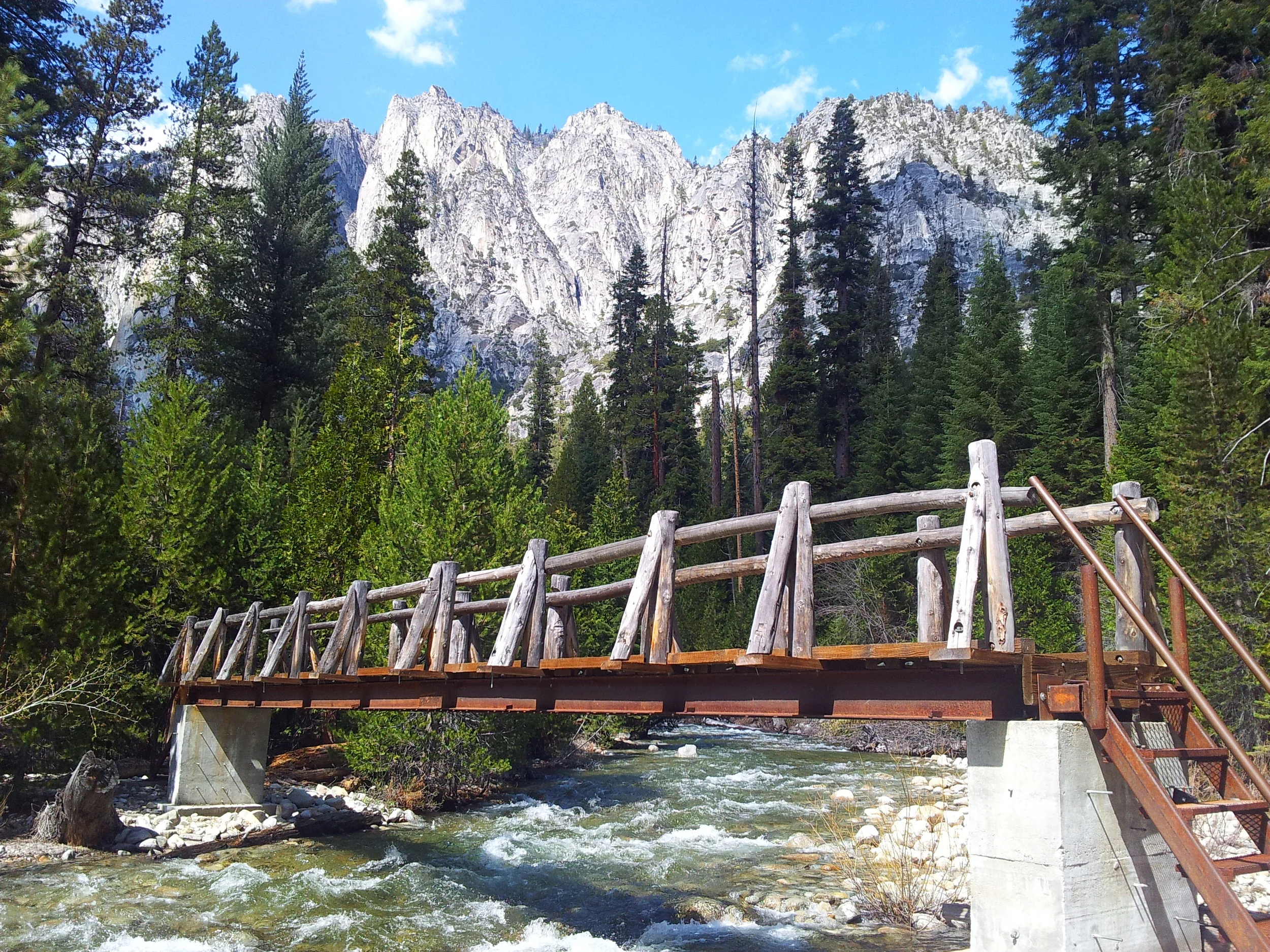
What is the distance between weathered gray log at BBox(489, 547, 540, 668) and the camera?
25.3 feet

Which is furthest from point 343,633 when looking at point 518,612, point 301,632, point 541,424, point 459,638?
point 541,424

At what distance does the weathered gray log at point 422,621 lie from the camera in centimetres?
921

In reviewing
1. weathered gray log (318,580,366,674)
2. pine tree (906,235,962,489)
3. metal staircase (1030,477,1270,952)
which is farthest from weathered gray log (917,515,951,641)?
pine tree (906,235,962,489)

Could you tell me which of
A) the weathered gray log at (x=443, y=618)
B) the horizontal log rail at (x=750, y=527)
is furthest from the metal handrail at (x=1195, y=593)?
the weathered gray log at (x=443, y=618)

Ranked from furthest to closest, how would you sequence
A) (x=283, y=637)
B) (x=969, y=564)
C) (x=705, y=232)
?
(x=705, y=232) → (x=283, y=637) → (x=969, y=564)

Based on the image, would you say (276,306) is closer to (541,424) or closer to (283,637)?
(283,637)

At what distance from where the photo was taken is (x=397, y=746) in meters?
16.4

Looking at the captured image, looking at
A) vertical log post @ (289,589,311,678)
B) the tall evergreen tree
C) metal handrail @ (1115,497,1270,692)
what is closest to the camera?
metal handrail @ (1115,497,1270,692)

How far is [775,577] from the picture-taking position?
5957mm

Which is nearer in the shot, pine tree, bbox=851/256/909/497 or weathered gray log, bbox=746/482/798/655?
weathered gray log, bbox=746/482/798/655

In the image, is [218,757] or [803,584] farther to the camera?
[218,757]

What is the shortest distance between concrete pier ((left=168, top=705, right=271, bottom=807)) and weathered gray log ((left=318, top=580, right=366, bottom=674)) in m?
4.69

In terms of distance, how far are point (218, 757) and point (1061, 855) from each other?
13835 mm

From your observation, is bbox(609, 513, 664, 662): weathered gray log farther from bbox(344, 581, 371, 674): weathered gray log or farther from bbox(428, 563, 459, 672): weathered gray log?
bbox(344, 581, 371, 674): weathered gray log
